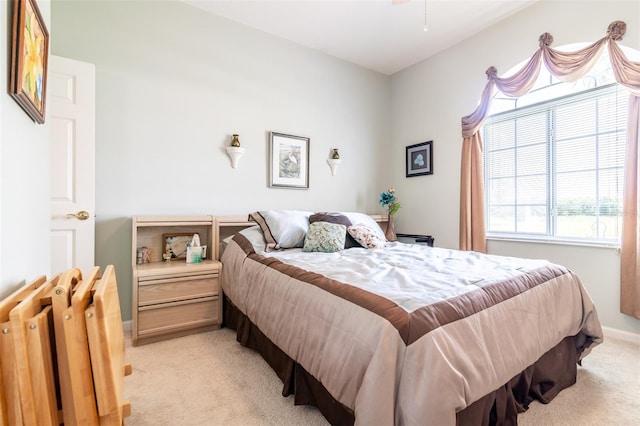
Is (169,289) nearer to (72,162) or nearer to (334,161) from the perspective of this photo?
(72,162)

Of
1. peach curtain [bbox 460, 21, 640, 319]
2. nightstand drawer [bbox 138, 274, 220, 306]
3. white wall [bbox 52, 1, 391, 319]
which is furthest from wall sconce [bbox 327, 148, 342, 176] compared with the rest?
nightstand drawer [bbox 138, 274, 220, 306]

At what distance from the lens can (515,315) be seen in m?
1.37

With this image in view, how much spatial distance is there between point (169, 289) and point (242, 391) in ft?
3.47

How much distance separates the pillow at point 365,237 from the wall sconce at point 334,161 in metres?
1.19

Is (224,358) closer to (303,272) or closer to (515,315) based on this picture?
(303,272)

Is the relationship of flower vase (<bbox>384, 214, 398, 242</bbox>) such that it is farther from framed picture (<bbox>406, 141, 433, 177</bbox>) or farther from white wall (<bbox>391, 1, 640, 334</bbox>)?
framed picture (<bbox>406, 141, 433, 177</bbox>)

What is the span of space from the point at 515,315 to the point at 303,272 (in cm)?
108

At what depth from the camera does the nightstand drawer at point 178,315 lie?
2.20m

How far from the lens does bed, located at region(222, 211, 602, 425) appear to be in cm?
99

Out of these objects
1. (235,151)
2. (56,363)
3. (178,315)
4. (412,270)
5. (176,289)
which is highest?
(235,151)

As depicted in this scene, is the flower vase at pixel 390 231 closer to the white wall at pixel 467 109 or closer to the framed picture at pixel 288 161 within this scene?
the white wall at pixel 467 109

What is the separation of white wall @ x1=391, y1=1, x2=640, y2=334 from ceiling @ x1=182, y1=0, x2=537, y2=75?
0.66ft

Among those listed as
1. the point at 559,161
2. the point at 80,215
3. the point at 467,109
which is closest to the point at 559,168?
the point at 559,161

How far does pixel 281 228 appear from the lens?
2609mm
